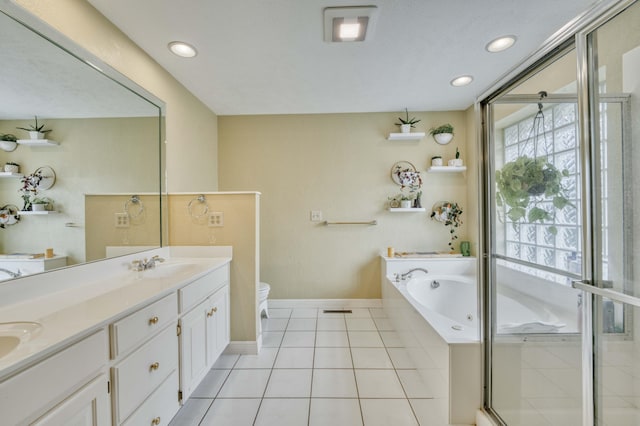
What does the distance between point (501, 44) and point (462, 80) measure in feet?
1.74

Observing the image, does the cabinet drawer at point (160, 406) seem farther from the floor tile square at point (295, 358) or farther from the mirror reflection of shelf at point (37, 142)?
the mirror reflection of shelf at point (37, 142)

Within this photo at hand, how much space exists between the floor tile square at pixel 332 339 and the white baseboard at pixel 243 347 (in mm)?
558

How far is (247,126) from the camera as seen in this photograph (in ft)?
10.7

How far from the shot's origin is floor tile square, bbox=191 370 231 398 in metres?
1.73

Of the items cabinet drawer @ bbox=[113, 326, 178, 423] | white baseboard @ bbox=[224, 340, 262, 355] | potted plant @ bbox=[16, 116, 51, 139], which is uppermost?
potted plant @ bbox=[16, 116, 51, 139]

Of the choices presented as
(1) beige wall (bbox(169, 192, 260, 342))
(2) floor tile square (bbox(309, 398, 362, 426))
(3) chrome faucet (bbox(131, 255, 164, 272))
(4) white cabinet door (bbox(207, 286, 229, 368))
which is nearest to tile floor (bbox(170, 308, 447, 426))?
(2) floor tile square (bbox(309, 398, 362, 426))

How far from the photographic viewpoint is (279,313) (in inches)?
121

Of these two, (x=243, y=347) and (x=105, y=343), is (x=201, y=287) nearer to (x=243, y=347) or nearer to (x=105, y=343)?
(x=105, y=343)

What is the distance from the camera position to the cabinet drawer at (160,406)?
43.6 inches

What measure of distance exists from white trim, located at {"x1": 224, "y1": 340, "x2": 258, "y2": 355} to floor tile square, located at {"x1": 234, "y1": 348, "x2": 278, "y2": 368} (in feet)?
0.11

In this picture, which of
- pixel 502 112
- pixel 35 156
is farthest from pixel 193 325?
pixel 502 112

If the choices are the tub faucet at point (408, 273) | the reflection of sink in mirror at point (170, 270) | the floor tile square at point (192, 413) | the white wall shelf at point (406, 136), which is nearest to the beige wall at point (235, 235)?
the reflection of sink in mirror at point (170, 270)

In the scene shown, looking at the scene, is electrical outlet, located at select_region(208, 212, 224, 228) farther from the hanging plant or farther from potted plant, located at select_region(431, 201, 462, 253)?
potted plant, located at select_region(431, 201, 462, 253)

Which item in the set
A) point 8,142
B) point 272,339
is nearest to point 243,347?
point 272,339
